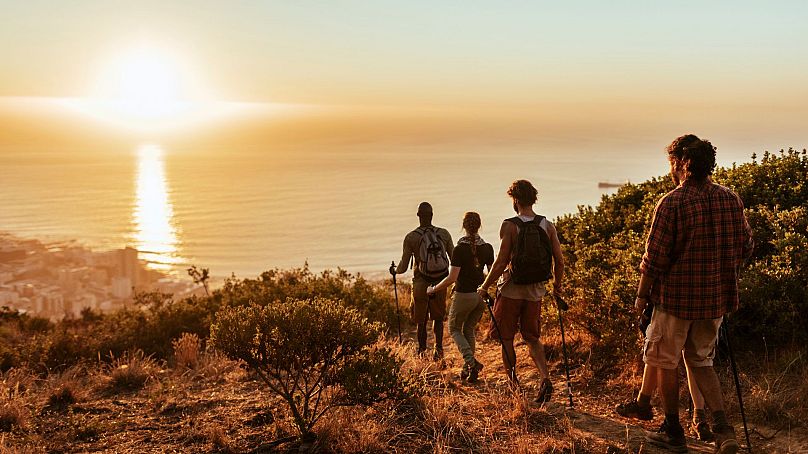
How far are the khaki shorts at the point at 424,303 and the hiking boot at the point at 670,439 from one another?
3.32m

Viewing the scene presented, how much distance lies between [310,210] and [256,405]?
61.8 meters

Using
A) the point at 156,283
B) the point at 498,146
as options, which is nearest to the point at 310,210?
the point at 156,283

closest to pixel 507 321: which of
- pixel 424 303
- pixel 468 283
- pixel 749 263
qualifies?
pixel 468 283

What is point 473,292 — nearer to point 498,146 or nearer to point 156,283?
point 156,283

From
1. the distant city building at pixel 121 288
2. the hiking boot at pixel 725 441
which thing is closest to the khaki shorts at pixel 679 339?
the hiking boot at pixel 725 441

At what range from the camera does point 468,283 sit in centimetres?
681

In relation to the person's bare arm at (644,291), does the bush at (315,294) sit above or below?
below

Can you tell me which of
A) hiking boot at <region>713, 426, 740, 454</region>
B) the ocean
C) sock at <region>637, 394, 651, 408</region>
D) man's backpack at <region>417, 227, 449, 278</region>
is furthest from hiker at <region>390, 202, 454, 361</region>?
the ocean

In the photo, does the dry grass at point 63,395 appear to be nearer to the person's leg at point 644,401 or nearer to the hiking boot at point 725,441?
the person's leg at point 644,401

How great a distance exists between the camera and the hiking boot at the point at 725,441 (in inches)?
167

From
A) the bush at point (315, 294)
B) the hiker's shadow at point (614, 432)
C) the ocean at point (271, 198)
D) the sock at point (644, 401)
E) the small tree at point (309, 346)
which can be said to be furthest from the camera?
the ocean at point (271, 198)

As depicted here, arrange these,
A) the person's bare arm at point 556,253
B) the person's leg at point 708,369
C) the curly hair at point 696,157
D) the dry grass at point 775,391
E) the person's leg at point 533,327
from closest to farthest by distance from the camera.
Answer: the curly hair at point 696,157 → the person's leg at point 708,369 → the dry grass at point 775,391 → the person's bare arm at point 556,253 → the person's leg at point 533,327

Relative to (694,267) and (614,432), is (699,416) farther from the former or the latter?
(694,267)

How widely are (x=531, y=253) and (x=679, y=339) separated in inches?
61.5
